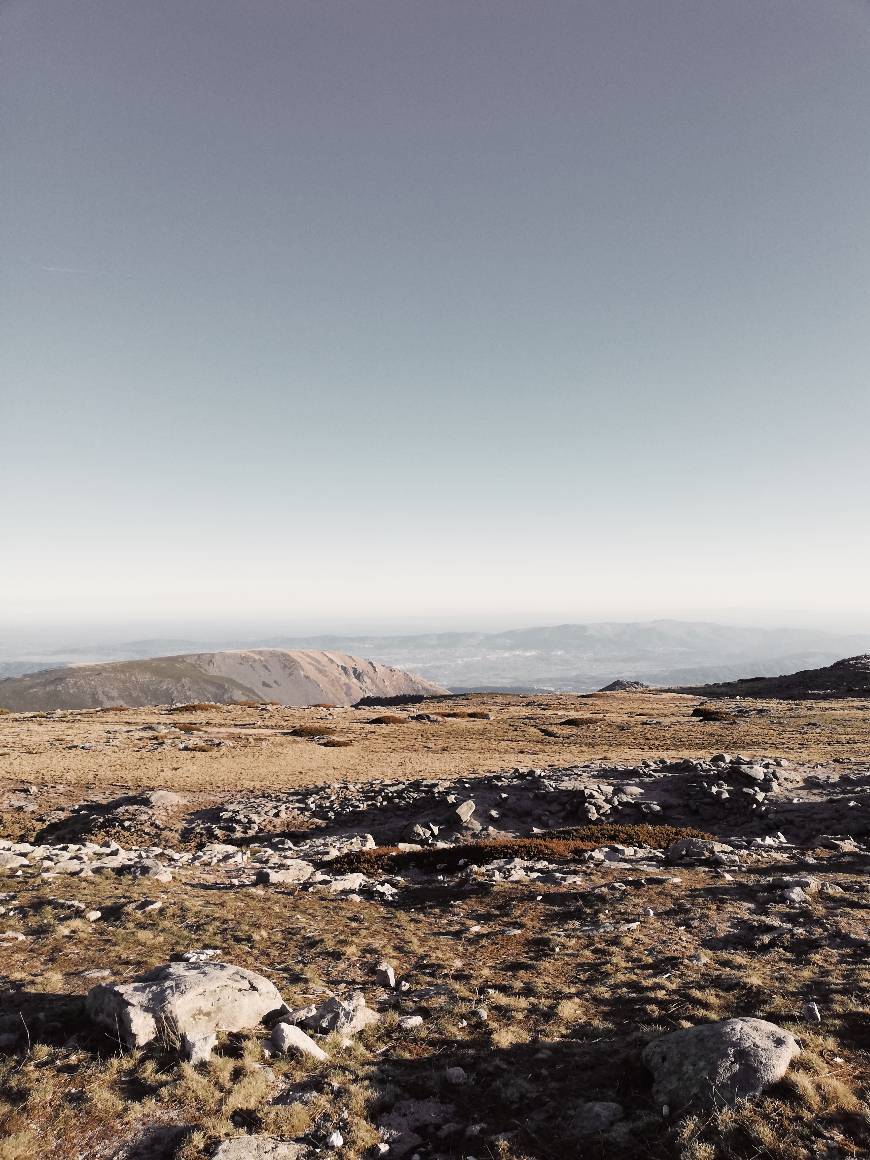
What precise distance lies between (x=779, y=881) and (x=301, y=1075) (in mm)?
13616

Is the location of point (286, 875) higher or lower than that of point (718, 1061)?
lower

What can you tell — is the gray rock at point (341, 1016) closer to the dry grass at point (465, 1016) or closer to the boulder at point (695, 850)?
the dry grass at point (465, 1016)

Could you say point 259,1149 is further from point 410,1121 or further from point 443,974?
point 443,974

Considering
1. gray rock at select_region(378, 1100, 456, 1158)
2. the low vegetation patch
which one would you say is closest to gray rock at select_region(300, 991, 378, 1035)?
gray rock at select_region(378, 1100, 456, 1158)

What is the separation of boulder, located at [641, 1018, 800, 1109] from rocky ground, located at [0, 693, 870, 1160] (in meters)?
0.03

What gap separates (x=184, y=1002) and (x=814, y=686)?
Result: 10556cm

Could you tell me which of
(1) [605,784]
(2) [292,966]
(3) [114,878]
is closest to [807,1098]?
(2) [292,966]

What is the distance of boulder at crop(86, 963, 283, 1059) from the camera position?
8180 millimetres

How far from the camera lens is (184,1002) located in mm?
8539

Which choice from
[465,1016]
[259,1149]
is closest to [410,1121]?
[259,1149]

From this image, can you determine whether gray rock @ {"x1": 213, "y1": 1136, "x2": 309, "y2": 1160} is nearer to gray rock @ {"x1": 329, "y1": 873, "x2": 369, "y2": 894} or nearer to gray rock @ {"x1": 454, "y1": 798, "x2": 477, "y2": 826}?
gray rock @ {"x1": 329, "y1": 873, "x2": 369, "y2": 894}

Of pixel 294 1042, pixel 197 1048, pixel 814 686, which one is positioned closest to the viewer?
pixel 197 1048

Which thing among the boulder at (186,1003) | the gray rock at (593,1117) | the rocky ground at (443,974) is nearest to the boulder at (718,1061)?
the rocky ground at (443,974)

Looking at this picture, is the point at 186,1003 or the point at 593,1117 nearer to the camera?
the point at 593,1117
